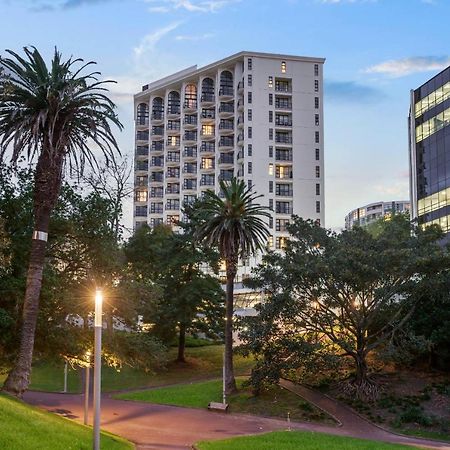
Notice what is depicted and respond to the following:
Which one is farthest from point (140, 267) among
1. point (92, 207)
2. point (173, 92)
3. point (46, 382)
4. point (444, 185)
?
point (173, 92)

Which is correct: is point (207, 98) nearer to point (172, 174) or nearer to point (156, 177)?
point (172, 174)

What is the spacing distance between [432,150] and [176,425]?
53.0m

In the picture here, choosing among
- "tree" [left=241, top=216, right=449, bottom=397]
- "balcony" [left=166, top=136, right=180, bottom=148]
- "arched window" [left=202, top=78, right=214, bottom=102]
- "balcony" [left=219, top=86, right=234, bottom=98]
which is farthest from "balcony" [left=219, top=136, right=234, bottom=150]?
"tree" [left=241, top=216, right=449, bottom=397]

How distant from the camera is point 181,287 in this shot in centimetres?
5253

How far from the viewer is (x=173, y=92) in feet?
376

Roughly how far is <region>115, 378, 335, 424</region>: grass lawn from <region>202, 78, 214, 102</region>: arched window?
73.4m

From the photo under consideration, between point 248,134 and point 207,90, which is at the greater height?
point 207,90

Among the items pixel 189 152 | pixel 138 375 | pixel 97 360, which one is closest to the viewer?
pixel 97 360

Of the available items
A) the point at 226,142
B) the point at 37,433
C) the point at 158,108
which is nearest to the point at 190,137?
the point at 226,142

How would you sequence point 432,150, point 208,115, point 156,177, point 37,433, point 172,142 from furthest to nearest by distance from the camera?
A: point 156,177, point 172,142, point 208,115, point 432,150, point 37,433

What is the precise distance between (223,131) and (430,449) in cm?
8551

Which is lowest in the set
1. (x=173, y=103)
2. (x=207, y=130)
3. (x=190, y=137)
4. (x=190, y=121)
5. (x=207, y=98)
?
(x=190, y=137)

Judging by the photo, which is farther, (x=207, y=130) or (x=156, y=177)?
(x=156, y=177)

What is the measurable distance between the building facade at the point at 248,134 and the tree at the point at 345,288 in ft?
166
